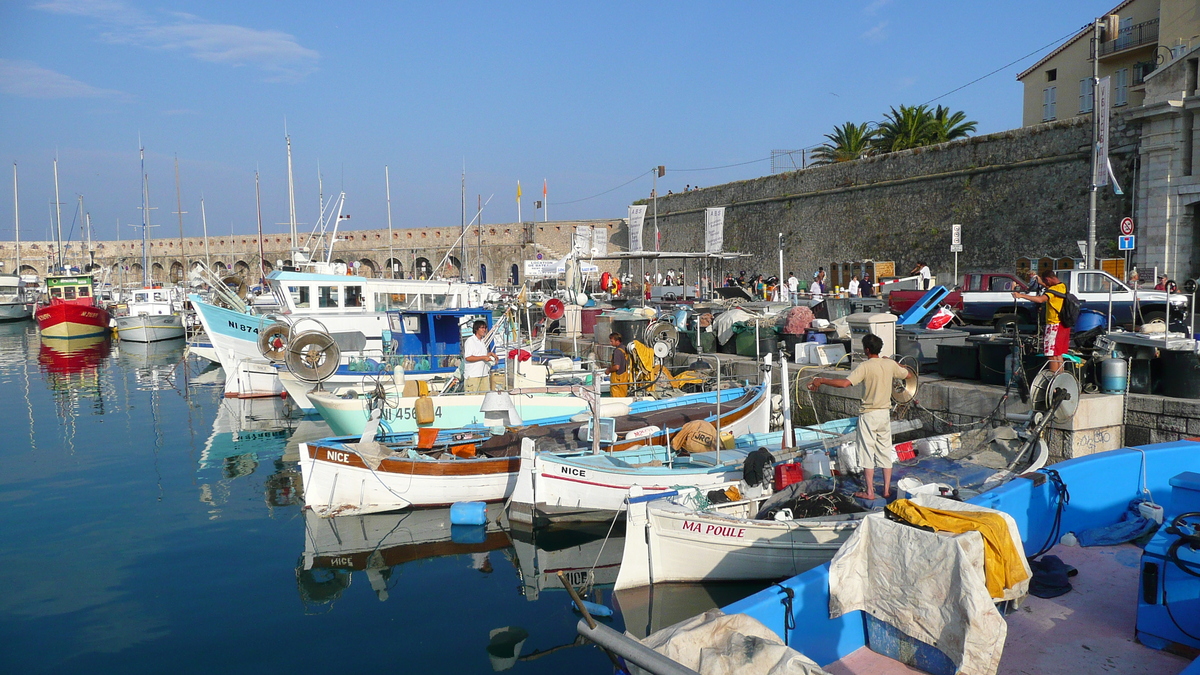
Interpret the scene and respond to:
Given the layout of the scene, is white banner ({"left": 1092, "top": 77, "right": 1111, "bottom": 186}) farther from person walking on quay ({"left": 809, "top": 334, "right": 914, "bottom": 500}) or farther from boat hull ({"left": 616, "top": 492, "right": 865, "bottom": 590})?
boat hull ({"left": 616, "top": 492, "right": 865, "bottom": 590})

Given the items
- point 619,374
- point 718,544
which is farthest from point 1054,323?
point 619,374

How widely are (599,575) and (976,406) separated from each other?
17.2 ft

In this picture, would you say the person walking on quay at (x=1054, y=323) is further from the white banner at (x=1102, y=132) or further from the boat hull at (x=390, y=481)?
the white banner at (x=1102, y=132)

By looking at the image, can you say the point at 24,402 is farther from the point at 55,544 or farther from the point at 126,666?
the point at 126,666

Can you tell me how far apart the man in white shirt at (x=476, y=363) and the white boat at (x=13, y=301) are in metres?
47.3

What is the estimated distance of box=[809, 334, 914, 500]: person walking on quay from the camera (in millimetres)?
6141

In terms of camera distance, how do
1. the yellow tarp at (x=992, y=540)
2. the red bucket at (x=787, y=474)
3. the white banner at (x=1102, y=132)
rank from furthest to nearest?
the white banner at (x=1102, y=132) → the red bucket at (x=787, y=474) → the yellow tarp at (x=992, y=540)

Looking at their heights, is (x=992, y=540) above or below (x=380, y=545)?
above

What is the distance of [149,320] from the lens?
116 ft

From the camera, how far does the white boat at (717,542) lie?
19.7 ft

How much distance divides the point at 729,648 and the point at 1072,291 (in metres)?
14.3

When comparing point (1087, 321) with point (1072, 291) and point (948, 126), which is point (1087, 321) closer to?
point (1072, 291)

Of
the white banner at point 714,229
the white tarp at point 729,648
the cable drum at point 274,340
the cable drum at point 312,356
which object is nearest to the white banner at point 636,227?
the white banner at point 714,229

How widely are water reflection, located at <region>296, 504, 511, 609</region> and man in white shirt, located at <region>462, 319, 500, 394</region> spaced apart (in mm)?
2825
